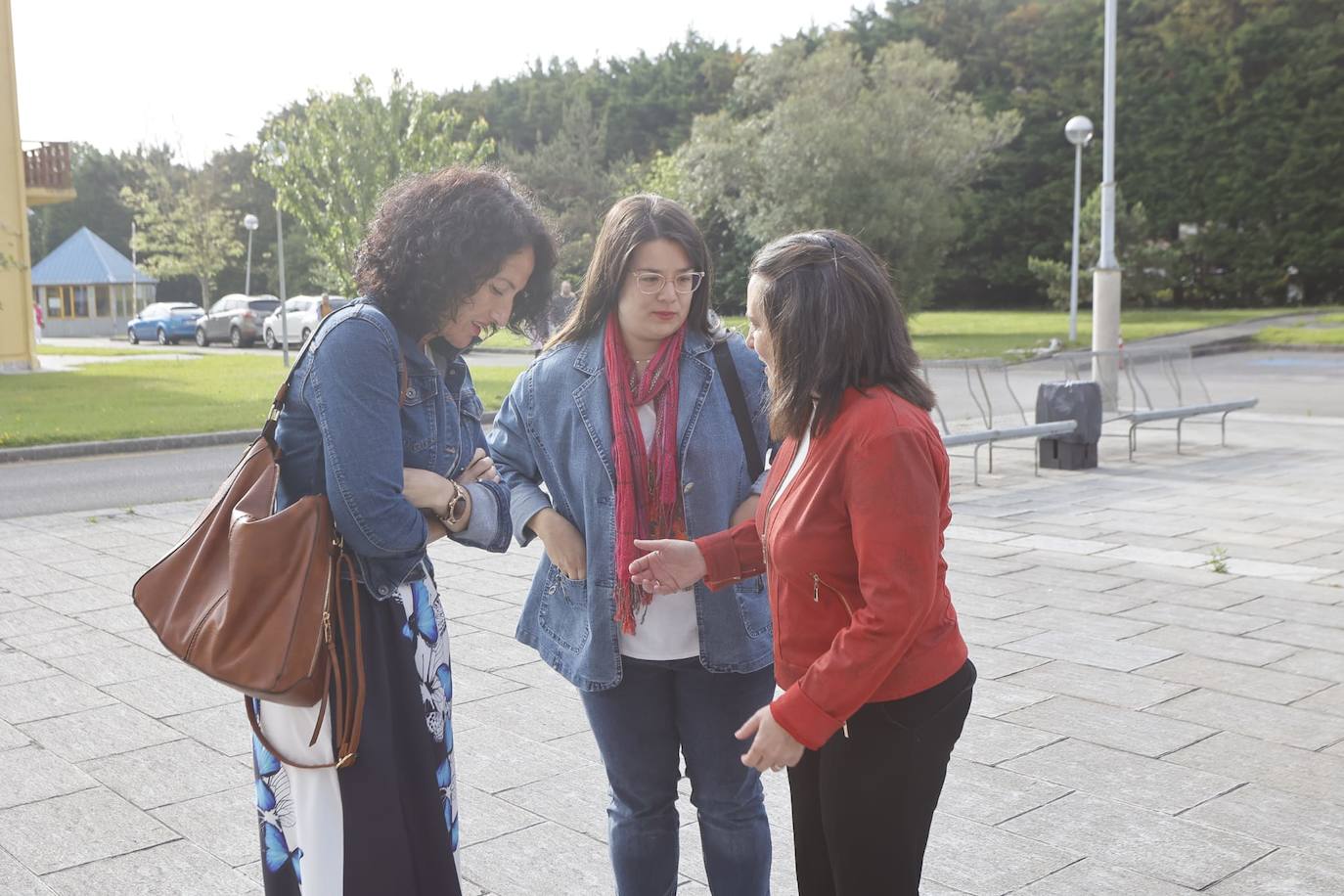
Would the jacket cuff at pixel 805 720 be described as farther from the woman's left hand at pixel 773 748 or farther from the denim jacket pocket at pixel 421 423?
the denim jacket pocket at pixel 421 423

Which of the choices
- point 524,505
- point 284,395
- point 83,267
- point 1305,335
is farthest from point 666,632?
point 83,267

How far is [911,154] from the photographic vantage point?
3469cm

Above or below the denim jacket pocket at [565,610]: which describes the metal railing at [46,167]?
above

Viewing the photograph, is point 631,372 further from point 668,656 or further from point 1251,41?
point 1251,41

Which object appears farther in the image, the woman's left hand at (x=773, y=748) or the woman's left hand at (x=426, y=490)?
the woman's left hand at (x=426, y=490)

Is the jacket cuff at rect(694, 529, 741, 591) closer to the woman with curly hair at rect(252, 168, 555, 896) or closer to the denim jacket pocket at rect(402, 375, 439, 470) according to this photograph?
the woman with curly hair at rect(252, 168, 555, 896)

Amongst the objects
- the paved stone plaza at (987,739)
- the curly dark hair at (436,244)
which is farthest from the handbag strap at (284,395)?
the paved stone plaza at (987,739)

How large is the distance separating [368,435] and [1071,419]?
32.9ft

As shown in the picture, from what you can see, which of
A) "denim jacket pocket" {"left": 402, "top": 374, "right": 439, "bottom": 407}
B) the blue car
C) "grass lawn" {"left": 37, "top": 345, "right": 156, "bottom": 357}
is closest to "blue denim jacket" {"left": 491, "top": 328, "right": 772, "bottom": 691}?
"denim jacket pocket" {"left": 402, "top": 374, "right": 439, "bottom": 407}

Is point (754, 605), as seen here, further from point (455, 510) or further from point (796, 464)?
point (455, 510)

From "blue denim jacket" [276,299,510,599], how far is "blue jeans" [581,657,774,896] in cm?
53

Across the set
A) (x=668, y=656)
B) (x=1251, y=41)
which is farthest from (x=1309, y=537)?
(x=1251, y=41)

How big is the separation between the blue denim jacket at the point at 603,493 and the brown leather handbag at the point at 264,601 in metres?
A: 0.55

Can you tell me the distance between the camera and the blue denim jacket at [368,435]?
7.64 feet
